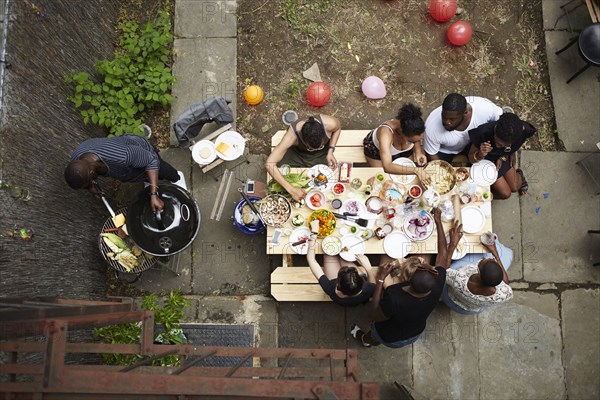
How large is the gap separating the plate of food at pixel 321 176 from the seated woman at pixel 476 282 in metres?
1.51

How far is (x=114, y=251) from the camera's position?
17.4 ft

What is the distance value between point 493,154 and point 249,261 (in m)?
3.37

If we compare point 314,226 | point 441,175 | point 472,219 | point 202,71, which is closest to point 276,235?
point 314,226

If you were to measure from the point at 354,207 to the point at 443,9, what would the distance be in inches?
133

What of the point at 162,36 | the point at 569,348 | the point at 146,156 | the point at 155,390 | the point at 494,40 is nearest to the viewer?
the point at 155,390

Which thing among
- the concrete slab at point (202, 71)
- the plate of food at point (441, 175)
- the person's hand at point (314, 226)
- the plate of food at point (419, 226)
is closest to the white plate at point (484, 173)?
the plate of food at point (441, 175)

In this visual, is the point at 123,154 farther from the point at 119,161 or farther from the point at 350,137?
the point at 350,137

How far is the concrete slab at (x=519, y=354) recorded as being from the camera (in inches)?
217

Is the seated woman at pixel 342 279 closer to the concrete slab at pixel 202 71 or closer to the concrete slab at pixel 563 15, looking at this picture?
the concrete slab at pixel 202 71

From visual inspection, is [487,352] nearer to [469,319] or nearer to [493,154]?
[469,319]

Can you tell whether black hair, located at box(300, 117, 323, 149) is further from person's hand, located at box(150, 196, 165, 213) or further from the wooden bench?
person's hand, located at box(150, 196, 165, 213)

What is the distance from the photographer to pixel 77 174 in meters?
4.40

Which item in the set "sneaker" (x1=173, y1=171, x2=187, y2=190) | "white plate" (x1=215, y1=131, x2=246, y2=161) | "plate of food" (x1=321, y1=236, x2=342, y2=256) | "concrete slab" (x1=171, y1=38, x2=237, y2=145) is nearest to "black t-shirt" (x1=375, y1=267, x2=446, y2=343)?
"plate of food" (x1=321, y1=236, x2=342, y2=256)

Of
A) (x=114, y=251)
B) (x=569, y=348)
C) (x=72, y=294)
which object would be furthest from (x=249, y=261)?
(x=569, y=348)
